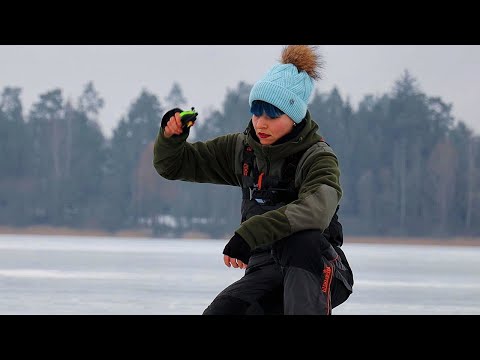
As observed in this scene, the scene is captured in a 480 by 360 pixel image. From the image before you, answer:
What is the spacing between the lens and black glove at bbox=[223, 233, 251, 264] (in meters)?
2.16

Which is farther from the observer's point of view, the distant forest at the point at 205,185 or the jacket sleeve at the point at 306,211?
the distant forest at the point at 205,185

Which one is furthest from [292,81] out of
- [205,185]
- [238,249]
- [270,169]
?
[205,185]

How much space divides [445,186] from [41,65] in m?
19.7

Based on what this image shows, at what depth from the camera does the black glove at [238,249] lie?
2.16 m

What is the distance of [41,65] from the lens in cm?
4122

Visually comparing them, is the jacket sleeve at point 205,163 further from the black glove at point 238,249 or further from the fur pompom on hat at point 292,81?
the black glove at point 238,249

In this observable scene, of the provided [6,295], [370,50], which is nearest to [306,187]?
[6,295]

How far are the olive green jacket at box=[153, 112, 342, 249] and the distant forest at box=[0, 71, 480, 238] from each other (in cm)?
2798

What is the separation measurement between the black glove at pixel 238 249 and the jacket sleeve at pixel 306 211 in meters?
0.01

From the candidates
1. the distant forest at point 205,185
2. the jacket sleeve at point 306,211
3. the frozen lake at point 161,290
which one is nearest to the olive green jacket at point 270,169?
the jacket sleeve at point 306,211

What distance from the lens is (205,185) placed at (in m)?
32.7

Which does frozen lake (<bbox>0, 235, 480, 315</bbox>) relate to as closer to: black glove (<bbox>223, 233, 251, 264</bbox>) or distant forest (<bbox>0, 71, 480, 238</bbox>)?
black glove (<bbox>223, 233, 251, 264</bbox>)

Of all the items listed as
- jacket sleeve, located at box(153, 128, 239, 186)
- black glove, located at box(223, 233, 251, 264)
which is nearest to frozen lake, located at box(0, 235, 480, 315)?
jacket sleeve, located at box(153, 128, 239, 186)

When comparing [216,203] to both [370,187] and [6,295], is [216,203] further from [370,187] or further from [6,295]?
[6,295]
